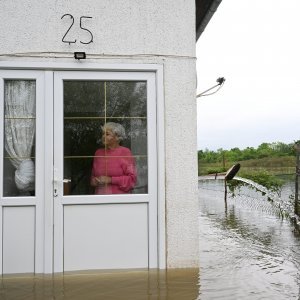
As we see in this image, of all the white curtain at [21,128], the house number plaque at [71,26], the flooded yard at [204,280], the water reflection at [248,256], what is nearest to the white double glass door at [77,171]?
the white curtain at [21,128]

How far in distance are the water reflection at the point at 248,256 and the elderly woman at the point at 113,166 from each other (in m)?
1.40

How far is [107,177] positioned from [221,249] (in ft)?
7.72

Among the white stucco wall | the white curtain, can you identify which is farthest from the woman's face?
the white curtain

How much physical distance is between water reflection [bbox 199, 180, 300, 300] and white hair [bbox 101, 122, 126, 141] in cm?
185

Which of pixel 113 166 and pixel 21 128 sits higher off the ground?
pixel 21 128

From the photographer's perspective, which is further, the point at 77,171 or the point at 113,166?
the point at 113,166

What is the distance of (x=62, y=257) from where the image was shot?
4805 millimetres

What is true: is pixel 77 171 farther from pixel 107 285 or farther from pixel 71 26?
pixel 71 26

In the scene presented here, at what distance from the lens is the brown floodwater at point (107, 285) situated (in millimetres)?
4078

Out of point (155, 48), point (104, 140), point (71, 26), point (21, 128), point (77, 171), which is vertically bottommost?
point (77, 171)

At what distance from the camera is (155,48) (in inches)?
198

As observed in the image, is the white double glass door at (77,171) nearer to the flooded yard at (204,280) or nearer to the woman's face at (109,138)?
the woman's face at (109,138)

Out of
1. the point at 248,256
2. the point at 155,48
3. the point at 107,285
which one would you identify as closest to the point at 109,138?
the point at 155,48

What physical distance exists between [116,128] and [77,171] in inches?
26.8
